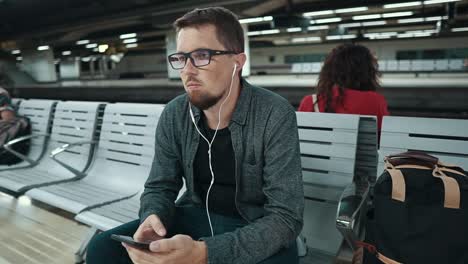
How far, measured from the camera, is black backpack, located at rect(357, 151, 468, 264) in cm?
130

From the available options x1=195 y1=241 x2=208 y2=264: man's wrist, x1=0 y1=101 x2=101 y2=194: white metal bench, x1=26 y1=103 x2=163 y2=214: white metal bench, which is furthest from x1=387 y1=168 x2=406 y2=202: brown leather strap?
x1=0 y1=101 x2=101 y2=194: white metal bench

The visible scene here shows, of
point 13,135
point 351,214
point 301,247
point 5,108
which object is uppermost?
→ point 5,108

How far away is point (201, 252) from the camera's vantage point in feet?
4.04

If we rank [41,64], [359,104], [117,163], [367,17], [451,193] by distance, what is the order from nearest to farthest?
[451,193] → [359,104] → [117,163] → [367,17] → [41,64]

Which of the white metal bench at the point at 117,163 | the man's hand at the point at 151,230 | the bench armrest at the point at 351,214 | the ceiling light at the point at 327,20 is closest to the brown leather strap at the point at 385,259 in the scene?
the bench armrest at the point at 351,214

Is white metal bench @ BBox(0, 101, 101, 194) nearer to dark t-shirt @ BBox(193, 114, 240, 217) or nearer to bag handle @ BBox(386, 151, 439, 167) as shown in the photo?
dark t-shirt @ BBox(193, 114, 240, 217)

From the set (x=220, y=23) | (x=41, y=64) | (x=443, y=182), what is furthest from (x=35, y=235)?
(x=41, y=64)

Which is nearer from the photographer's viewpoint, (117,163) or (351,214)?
(351,214)

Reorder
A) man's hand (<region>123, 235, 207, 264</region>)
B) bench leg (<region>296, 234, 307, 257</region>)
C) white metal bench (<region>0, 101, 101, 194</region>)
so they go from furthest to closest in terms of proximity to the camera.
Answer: white metal bench (<region>0, 101, 101, 194</region>)
bench leg (<region>296, 234, 307, 257</region>)
man's hand (<region>123, 235, 207, 264</region>)

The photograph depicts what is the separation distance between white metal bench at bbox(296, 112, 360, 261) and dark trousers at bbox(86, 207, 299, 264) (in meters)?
0.59

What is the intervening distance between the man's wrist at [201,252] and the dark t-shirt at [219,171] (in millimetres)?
390

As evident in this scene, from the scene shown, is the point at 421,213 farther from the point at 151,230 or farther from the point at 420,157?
the point at 151,230

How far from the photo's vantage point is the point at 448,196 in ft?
4.24

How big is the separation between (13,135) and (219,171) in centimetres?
293
